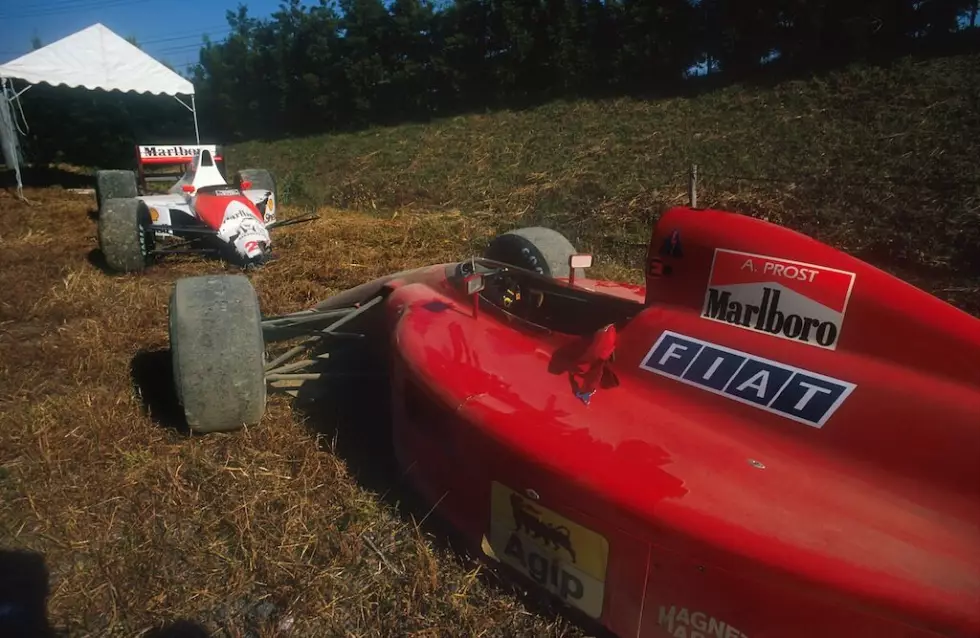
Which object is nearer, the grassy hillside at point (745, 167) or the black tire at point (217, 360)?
the black tire at point (217, 360)

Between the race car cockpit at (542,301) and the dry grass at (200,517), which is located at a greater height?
the race car cockpit at (542,301)

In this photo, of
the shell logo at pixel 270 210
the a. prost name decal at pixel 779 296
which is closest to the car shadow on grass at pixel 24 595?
the a. prost name decal at pixel 779 296

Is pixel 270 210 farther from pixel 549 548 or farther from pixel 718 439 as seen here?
pixel 718 439

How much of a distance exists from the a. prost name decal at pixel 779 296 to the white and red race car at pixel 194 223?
6.82m

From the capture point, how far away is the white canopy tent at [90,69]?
51.5 feet

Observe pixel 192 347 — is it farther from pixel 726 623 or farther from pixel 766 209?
pixel 766 209

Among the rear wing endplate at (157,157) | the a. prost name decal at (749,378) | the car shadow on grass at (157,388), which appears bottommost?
the car shadow on grass at (157,388)

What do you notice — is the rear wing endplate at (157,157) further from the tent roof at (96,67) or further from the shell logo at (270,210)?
the tent roof at (96,67)

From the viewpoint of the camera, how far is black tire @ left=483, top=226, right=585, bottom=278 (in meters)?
5.39

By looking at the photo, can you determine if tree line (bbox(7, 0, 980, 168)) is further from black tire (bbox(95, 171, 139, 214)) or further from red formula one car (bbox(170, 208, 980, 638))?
red formula one car (bbox(170, 208, 980, 638))

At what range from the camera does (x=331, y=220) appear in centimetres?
1188

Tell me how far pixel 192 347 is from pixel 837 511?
315cm

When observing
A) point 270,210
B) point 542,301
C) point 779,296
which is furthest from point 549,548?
point 270,210

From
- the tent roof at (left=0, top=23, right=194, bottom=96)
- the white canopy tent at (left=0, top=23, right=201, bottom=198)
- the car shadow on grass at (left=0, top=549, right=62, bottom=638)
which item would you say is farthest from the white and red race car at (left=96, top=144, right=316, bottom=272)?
the tent roof at (left=0, top=23, right=194, bottom=96)
